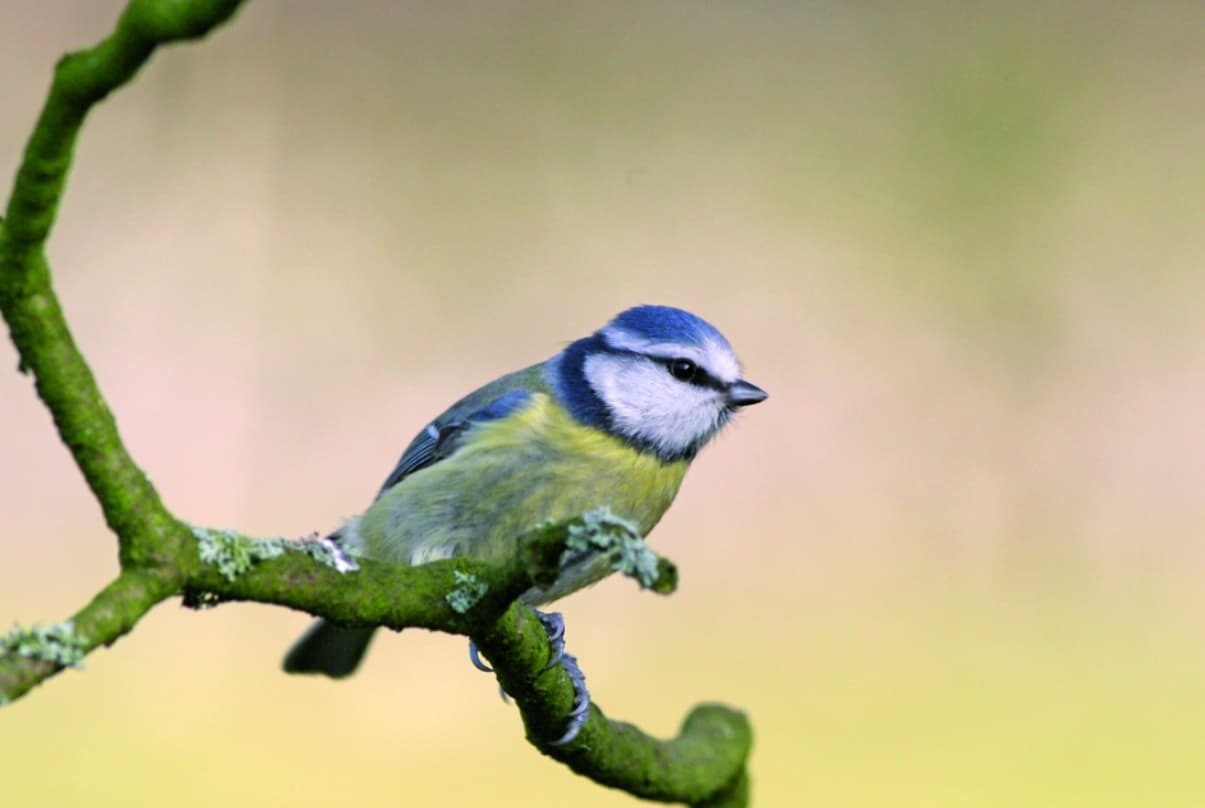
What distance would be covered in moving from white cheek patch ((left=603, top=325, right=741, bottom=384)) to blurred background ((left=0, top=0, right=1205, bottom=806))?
32.6 inches

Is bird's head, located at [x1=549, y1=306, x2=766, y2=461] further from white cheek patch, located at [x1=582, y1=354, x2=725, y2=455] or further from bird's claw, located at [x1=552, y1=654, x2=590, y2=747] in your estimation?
bird's claw, located at [x1=552, y1=654, x2=590, y2=747]

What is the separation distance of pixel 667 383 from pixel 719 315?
1007mm

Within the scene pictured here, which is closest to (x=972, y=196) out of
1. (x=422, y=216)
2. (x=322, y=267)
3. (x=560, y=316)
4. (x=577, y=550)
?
(x=560, y=316)

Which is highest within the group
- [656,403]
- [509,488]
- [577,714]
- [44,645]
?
[656,403]

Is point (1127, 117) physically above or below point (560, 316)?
above

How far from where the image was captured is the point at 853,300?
2.45 metres

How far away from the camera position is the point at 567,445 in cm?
131

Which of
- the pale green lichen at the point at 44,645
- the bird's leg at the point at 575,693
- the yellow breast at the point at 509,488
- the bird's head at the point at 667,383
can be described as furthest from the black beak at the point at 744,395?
the pale green lichen at the point at 44,645

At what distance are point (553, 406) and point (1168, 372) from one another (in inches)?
60.4

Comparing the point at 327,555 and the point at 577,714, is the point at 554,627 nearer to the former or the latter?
the point at 577,714

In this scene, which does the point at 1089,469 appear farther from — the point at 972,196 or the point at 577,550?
the point at 577,550

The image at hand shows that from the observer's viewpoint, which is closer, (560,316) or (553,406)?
(553,406)

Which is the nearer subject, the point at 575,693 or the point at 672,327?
the point at 575,693

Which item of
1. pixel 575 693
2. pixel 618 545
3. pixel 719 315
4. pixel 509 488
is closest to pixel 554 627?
pixel 575 693
